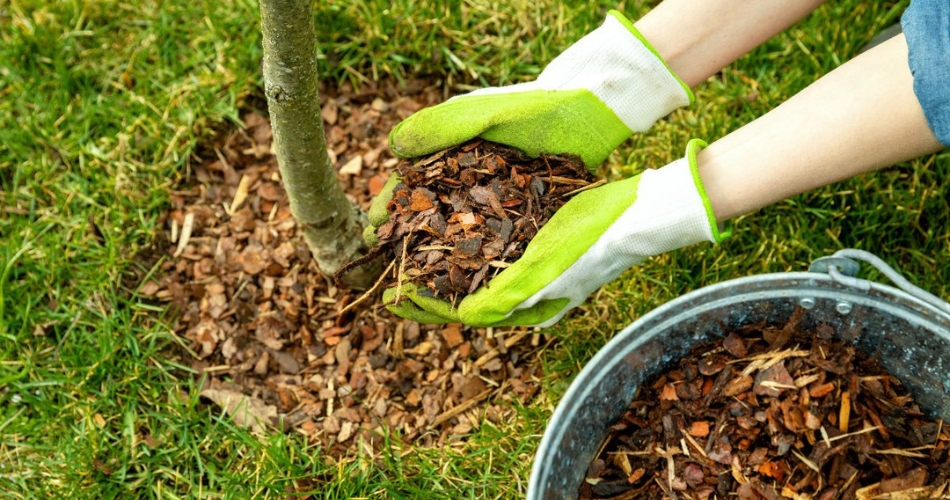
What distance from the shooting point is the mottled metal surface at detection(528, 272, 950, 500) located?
172cm

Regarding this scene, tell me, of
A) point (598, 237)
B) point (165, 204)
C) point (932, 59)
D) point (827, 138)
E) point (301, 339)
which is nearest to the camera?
point (932, 59)

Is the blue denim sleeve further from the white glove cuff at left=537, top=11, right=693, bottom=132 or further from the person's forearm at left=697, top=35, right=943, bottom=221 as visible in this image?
the white glove cuff at left=537, top=11, right=693, bottom=132

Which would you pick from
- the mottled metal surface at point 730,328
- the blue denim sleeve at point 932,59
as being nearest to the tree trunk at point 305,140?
the mottled metal surface at point 730,328

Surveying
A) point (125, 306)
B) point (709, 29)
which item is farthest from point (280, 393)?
point (709, 29)

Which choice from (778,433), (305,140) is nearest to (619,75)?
(305,140)

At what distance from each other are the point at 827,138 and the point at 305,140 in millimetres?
1185

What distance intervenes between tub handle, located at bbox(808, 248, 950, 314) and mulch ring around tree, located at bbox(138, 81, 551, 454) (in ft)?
2.71

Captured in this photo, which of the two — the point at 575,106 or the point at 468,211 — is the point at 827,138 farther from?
the point at 468,211

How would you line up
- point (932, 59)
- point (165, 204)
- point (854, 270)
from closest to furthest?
point (932, 59)
point (854, 270)
point (165, 204)

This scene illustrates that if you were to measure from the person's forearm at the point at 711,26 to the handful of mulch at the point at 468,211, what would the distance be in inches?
15.7

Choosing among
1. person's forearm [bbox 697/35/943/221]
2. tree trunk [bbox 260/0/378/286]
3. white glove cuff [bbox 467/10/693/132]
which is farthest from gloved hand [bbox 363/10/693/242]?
person's forearm [bbox 697/35/943/221]

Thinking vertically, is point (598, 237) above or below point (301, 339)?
above

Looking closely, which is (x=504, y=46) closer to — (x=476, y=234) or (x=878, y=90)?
(x=476, y=234)

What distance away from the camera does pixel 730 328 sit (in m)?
1.94
